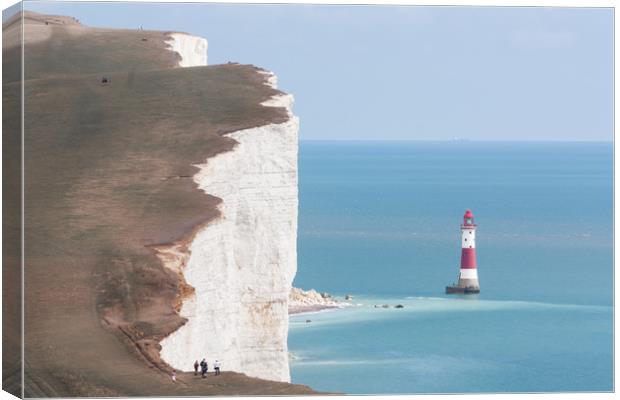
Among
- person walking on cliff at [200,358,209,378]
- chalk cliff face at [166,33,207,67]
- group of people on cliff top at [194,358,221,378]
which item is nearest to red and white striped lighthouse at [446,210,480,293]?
chalk cliff face at [166,33,207,67]

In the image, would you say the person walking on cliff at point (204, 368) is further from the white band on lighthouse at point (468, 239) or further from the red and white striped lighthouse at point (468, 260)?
the white band on lighthouse at point (468, 239)

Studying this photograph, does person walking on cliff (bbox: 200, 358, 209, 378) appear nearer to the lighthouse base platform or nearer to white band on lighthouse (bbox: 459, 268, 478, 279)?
white band on lighthouse (bbox: 459, 268, 478, 279)

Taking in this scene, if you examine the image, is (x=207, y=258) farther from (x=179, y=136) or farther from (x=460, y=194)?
(x=460, y=194)

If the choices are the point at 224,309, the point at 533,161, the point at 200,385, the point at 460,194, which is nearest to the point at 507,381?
the point at 224,309

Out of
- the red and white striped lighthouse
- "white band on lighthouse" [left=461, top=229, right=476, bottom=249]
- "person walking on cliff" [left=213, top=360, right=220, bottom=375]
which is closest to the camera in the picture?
"person walking on cliff" [left=213, top=360, right=220, bottom=375]

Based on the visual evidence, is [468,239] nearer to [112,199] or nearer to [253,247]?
[253,247]

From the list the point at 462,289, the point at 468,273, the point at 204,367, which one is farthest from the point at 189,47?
the point at 204,367

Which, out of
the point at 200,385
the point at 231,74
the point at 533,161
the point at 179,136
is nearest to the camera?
the point at 200,385
